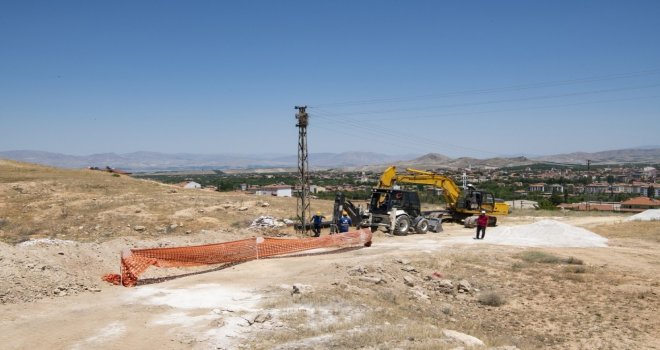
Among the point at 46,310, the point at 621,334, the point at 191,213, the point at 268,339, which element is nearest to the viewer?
the point at 268,339

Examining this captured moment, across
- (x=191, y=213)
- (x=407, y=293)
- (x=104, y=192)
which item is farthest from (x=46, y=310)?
(x=104, y=192)

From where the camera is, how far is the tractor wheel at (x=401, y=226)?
26.2m

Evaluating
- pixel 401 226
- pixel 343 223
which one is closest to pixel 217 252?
pixel 343 223

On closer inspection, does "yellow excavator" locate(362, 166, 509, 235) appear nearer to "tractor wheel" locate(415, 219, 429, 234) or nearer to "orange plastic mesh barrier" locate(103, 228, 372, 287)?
"tractor wheel" locate(415, 219, 429, 234)

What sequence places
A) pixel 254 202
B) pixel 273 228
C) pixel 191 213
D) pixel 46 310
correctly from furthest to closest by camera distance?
1. pixel 254 202
2. pixel 191 213
3. pixel 273 228
4. pixel 46 310

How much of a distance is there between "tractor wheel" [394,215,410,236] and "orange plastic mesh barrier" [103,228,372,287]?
3.89 m

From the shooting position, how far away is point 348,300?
13141mm

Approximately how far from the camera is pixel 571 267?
18.9 meters

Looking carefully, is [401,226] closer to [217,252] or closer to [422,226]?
[422,226]

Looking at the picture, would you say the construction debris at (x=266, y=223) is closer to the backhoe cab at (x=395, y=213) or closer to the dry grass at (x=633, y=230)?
the backhoe cab at (x=395, y=213)

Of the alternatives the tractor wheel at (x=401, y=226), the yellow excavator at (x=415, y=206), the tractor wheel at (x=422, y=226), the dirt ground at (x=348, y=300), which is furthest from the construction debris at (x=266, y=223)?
the tractor wheel at (x=422, y=226)

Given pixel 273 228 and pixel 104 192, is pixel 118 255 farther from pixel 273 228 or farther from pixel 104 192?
pixel 104 192

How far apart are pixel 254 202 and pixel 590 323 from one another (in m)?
26.4

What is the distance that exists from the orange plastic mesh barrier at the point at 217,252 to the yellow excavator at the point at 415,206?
390cm
